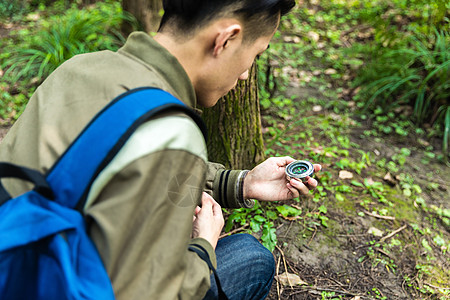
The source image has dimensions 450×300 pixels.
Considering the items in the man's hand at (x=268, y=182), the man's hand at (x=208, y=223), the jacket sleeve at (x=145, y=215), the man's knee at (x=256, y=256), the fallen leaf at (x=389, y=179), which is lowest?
the fallen leaf at (x=389, y=179)

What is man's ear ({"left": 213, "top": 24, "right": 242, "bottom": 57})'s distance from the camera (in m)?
1.39

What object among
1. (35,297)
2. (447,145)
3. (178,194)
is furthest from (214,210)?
(447,145)

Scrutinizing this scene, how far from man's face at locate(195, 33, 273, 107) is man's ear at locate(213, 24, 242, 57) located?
1.6 inches

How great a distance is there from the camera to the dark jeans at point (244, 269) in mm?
1691

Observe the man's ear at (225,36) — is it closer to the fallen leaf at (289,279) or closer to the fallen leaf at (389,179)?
the fallen leaf at (289,279)

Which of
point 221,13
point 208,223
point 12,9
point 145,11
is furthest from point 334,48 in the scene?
point 12,9

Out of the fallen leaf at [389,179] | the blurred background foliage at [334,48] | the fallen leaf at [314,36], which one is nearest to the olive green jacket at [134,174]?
the fallen leaf at [389,179]

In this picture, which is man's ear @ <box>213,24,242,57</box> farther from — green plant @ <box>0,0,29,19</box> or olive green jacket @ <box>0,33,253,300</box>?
green plant @ <box>0,0,29,19</box>

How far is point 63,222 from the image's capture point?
105cm

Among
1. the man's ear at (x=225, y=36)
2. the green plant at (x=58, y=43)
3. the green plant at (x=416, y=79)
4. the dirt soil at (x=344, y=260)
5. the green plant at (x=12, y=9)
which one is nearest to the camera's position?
the man's ear at (x=225, y=36)

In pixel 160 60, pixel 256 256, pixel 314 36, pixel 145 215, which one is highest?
pixel 160 60

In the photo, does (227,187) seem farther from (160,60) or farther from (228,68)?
(160,60)

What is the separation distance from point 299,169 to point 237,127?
79 centimetres

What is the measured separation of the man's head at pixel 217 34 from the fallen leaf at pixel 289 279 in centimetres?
138
